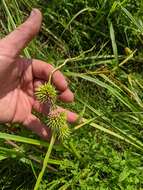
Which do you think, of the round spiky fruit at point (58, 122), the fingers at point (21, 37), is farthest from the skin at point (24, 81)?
the round spiky fruit at point (58, 122)

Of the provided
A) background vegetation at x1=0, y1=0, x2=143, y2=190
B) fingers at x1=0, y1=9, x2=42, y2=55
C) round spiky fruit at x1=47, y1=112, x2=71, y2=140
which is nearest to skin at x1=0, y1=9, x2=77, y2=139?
fingers at x1=0, y1=9, x2=42, y2=55

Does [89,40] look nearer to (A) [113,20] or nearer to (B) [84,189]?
(A) [113,20]

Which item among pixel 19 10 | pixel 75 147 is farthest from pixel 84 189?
pixel 19 10

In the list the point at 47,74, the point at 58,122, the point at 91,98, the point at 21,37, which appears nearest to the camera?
the point at 58,122

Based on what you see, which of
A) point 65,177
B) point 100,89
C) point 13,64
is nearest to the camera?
point 13,64

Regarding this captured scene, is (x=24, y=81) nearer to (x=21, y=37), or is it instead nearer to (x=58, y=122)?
(x=21, y=37)

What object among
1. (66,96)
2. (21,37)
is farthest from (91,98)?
(21,37)

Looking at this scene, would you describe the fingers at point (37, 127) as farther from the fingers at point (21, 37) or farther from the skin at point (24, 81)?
the fingers at point (21, 37)
